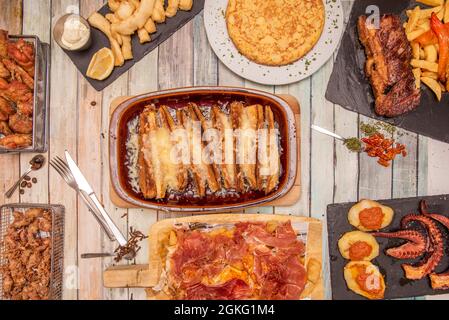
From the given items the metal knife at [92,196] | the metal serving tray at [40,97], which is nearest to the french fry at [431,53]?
the metal knife at [92,196]

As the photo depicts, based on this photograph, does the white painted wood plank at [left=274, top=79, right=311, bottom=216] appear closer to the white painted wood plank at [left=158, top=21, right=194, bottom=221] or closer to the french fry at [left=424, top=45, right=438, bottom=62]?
the white painted wood plank at [left=158, top=21, right=194, bottom=221]

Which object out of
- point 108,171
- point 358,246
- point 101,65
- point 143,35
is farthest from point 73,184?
point 358,246

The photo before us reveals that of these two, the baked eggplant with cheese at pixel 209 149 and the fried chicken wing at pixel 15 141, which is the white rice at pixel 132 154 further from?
the fried chicken wing at pixel 15 141

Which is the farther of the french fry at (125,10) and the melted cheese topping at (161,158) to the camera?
the french fry at (125,10)

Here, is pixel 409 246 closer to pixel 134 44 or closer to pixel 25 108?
pixel 134 44
